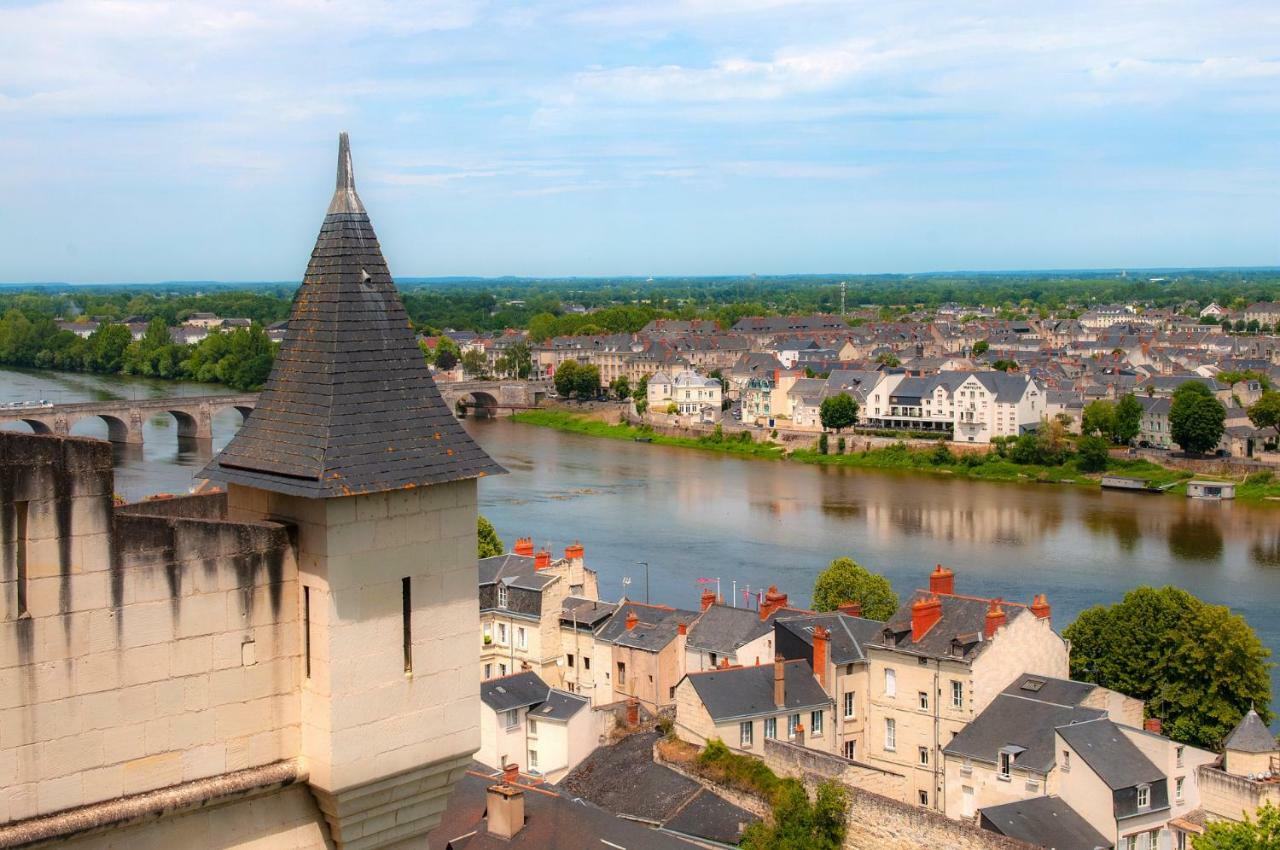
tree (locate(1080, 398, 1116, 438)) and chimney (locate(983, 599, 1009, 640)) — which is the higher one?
chimney (locate(983, 599, 1009, 640))

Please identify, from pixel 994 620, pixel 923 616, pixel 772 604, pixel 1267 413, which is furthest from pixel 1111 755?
pixel 1267 413

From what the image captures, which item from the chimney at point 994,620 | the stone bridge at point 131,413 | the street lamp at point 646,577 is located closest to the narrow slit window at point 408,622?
the chimney at point 994,620

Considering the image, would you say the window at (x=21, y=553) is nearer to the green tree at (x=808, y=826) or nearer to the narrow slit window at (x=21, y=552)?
the narrow slit window at (x=21, y=552)

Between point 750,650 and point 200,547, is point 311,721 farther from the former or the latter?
point 750,650

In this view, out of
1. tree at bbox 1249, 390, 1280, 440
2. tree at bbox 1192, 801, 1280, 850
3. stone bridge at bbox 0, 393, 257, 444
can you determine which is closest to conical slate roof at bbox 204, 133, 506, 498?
tree at bbox 1192, 801, 1280, 850

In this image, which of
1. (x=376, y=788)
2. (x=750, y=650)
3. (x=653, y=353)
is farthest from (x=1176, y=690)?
(x=653, y=353)

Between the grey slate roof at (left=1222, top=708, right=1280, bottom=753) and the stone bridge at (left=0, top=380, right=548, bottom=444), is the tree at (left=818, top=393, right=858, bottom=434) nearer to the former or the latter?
the stone bridge at (left=0, top=380, right=548, bottom=444)

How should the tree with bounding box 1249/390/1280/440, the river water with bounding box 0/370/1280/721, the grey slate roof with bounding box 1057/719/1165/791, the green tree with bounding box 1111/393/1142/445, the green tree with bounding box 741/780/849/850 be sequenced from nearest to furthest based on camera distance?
the green tree with bounding box 741/780/849/850
the grey slate roof with bounding box 1057/719/1165/791
the river water with bounding box 0/370/1280/721
the tree with bounding box 1249/390/1280/440
the green tree with bounding box 1111/393/1142/445
